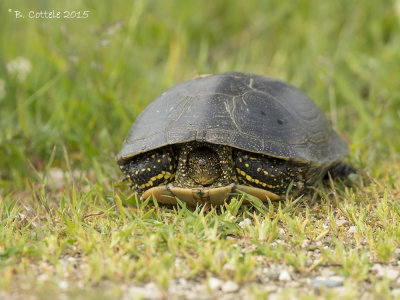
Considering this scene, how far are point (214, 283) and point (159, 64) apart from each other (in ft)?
14.2

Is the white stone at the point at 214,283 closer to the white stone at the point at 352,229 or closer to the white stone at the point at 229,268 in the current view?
the white stone at the point at 229,268

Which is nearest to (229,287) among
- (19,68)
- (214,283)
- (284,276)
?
(214,283)

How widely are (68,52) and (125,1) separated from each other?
1526 mm

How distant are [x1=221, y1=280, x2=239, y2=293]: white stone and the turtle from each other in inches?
33.3

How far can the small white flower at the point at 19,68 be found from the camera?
509cm

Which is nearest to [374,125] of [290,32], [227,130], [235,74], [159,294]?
[235,74]

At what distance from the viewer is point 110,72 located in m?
5.16

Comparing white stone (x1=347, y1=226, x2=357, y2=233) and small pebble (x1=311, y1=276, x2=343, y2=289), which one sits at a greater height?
white stone (x1=347, y1=226, x2=357, y2=233)

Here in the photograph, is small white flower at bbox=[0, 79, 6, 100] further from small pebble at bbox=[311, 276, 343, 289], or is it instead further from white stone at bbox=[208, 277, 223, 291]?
small pebble at bbox=[311, 276, 343, 289]

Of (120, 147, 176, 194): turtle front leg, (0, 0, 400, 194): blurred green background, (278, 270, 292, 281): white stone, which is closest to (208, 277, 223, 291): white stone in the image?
(278, 270, 292, 281): white stone

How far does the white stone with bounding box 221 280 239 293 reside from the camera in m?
2.24

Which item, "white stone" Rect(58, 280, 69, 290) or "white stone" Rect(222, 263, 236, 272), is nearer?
"white stone" Rect(58, 280, 69, 290)

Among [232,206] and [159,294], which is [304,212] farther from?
[159,294]

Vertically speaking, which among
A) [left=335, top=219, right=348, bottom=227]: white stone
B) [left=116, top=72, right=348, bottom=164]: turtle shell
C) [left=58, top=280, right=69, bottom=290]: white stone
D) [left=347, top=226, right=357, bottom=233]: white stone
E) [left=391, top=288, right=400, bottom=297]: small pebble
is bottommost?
[left=58, top=280, right=69, bottom=290]: white stone
